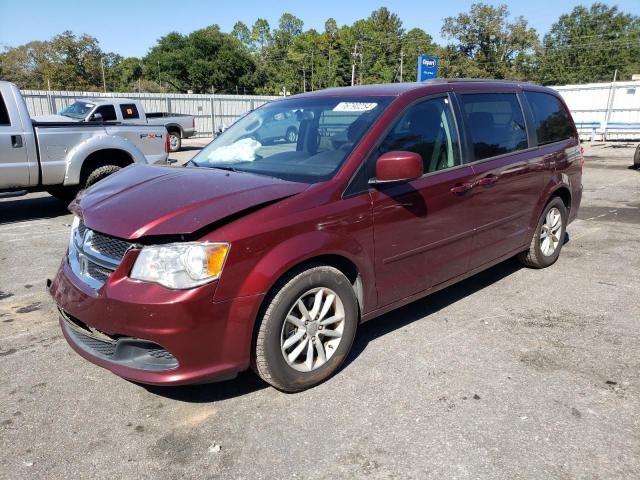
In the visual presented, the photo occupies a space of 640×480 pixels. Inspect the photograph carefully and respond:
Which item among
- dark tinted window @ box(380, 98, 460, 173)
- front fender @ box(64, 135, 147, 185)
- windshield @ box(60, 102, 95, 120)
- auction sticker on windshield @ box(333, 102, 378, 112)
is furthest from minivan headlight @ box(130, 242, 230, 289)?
windshield @ box(60, 102, 95, 120)

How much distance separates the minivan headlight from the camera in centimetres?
257

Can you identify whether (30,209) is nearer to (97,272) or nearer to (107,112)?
(97,272)

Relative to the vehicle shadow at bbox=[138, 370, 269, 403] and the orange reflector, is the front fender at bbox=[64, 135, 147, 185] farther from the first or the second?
the orange reflector

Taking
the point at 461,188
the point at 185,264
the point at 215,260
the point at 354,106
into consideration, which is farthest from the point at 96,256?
the point at 461,188

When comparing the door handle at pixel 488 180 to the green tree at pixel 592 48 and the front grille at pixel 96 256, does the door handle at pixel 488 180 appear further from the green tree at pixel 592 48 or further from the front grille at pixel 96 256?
the green tree at pixel 592 48

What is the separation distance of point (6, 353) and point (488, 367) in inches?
130

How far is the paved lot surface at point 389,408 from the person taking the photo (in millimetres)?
2451

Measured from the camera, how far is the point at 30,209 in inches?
342

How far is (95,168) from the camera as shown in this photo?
8.23 metres

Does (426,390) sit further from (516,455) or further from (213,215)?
(213,215)

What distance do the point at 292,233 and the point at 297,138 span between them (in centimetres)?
119

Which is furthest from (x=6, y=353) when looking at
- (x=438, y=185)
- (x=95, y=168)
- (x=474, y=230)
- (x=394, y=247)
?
(x=95, y=168)

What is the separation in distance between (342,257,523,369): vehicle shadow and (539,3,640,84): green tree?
79471mm

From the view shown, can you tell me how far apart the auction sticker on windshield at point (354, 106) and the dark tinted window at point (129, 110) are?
532 inches
